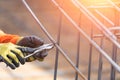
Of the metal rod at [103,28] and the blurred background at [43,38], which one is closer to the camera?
the metal rod at [103,28]

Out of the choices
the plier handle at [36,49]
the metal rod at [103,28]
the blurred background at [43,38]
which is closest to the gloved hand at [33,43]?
the plier handle at [36,49]

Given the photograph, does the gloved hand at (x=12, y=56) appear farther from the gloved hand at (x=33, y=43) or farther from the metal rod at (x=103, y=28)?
the metal rod at (x=103, y=28)

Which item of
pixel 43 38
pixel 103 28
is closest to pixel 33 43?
pixel 103 28

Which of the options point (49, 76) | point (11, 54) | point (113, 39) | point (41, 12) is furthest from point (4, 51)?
point (41, 12)

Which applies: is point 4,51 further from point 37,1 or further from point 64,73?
point 37,1

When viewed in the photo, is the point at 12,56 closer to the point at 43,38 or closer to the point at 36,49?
the point at 36,49

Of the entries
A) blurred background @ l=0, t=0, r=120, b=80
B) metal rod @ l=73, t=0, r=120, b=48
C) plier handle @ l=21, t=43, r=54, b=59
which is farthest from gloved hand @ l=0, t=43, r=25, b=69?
blurred background @ l=0, t=0, r=120, b=80

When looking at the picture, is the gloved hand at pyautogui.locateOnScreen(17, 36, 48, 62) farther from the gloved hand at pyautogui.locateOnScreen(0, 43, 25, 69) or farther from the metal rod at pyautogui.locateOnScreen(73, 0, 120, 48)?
the metal rod at pyautogui.locateOnScreen(73, 0, 120, 48)

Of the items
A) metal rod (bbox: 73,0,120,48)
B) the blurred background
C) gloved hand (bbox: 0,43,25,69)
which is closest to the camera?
metal rod (bbox: 73,0,120,48)

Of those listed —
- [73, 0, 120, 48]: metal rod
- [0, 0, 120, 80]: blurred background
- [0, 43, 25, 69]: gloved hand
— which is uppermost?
[73, 0, 120, 48]: metal rod

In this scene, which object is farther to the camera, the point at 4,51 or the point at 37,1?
the point at 37,1

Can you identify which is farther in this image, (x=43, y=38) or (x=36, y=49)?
(x=43, y=38)
